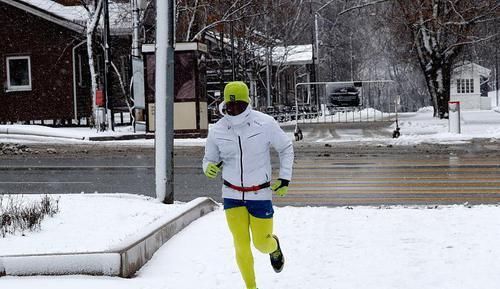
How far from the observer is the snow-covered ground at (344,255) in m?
6.43

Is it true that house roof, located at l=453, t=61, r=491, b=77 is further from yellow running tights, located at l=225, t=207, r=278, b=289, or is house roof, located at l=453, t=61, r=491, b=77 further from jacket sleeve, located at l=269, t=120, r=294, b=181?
yellow running tights, located at l=225, t=207, r=278, b=289

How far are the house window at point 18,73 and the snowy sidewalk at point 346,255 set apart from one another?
31.1 meters

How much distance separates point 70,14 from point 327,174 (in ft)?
88.6

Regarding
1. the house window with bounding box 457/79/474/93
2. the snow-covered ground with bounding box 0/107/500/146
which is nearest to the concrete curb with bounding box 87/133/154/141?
the snow-covered ground with bounding box 0/107/500/146

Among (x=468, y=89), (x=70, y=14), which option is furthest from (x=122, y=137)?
(x=468, y=89)

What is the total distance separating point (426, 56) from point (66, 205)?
3523 cm

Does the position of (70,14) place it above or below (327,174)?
above

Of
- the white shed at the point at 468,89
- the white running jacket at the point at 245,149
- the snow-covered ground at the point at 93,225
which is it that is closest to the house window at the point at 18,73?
the snow-covered ground at the point at 93,225

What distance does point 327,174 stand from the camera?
16094 millimetres

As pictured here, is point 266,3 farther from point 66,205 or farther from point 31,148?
point 66,205

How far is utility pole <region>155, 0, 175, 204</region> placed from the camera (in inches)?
404

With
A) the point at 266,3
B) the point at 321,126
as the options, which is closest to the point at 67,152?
the point at 321,126

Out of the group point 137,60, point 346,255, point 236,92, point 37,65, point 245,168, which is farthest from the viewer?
point 37,65

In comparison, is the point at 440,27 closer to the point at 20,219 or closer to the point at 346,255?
the point at 346,255
